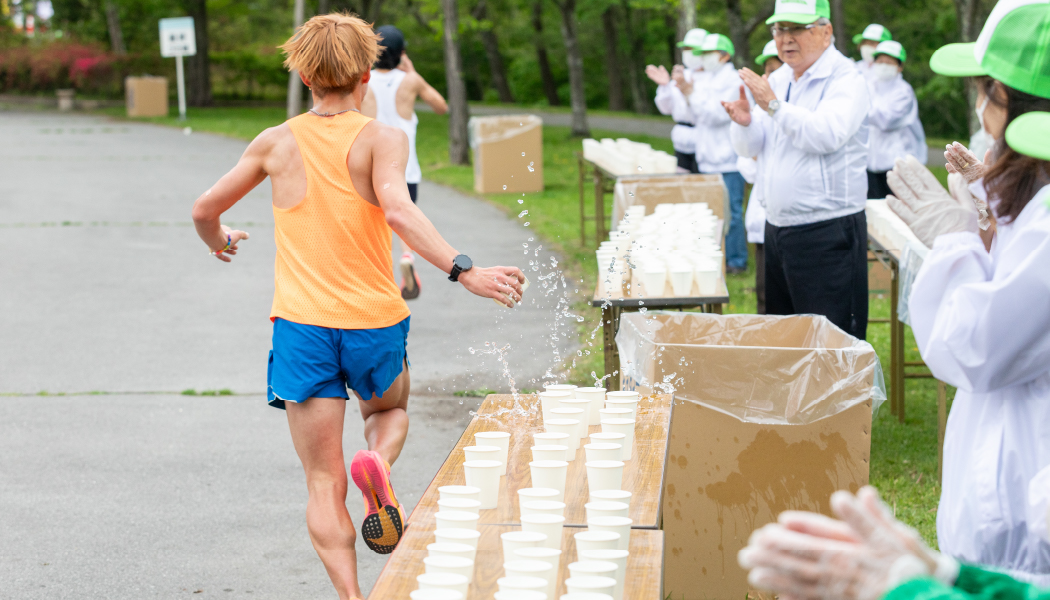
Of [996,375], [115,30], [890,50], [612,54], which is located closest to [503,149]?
[890,50]

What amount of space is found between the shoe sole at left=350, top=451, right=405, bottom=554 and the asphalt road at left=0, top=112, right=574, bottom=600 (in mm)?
754

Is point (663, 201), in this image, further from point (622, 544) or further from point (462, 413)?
point (622, 544)

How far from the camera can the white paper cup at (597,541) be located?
2.31m

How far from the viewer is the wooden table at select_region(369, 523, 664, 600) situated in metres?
2.22

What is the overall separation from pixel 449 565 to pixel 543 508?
0.37m

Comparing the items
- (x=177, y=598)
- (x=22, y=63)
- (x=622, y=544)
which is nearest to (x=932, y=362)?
(x=622, y=544)

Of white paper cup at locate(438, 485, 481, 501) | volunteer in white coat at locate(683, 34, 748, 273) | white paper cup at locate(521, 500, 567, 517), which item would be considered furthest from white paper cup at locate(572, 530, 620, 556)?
volunteer in white coat at locate(683, 34, 748, 273)

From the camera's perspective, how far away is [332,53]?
3.33 meters

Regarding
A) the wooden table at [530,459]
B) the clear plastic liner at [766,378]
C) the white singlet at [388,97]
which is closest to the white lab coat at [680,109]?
the white singlet at [388,97]

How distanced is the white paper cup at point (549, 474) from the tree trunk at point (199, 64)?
39.2m

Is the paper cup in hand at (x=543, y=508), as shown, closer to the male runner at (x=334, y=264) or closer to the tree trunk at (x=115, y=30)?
the male runner at (x=334, y=264)

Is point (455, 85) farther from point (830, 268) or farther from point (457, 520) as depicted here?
point (457, 520)

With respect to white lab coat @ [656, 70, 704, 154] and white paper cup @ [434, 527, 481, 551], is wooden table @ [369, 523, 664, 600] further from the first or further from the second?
white lab coat @ [656, 70, 704, 154]

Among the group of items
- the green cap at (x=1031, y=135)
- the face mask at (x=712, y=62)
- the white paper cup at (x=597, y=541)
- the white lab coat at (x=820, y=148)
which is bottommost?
the white paper cup at (x=597, y=541)
